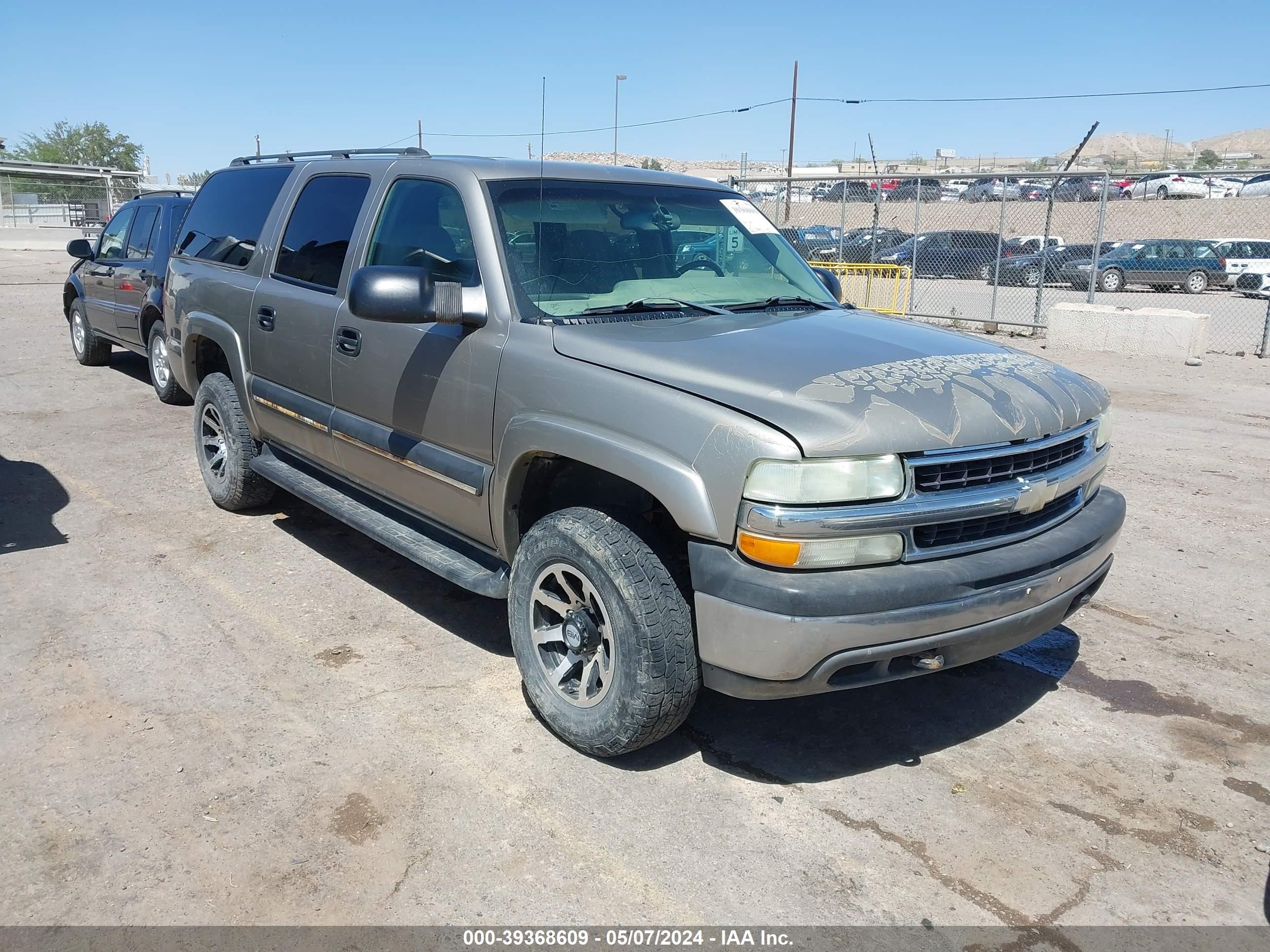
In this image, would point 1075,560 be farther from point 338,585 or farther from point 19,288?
point 19,288

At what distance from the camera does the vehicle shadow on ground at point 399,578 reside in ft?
15.0

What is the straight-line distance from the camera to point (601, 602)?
3.19 metres

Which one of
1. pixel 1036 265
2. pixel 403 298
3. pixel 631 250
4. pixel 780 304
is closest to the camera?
pixel 403 298

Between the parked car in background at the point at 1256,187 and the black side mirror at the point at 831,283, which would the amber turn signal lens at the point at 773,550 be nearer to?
the black side mirror at the point at 831,283

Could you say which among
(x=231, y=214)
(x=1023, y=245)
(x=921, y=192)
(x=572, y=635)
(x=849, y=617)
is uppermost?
(x=921, y=192)

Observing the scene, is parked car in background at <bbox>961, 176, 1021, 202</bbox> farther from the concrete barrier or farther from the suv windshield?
the suv windshield

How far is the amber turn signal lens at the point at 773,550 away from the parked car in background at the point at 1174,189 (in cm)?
3743

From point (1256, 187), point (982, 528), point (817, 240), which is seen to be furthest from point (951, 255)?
point (1256, 187)

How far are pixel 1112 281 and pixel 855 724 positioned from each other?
24478mm

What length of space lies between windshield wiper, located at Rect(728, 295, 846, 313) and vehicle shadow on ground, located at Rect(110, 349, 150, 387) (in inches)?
327

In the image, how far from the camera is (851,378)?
3088 mm

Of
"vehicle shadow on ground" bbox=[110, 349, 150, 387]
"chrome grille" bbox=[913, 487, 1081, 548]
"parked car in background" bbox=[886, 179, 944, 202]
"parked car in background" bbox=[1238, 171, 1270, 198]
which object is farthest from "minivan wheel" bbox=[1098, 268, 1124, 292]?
"chrome grille" bbox=[913, 487, 1081, 548]

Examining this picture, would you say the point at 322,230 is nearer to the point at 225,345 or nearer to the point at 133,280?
the point at 225,345

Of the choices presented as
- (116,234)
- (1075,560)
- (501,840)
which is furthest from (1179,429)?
(116,234)
